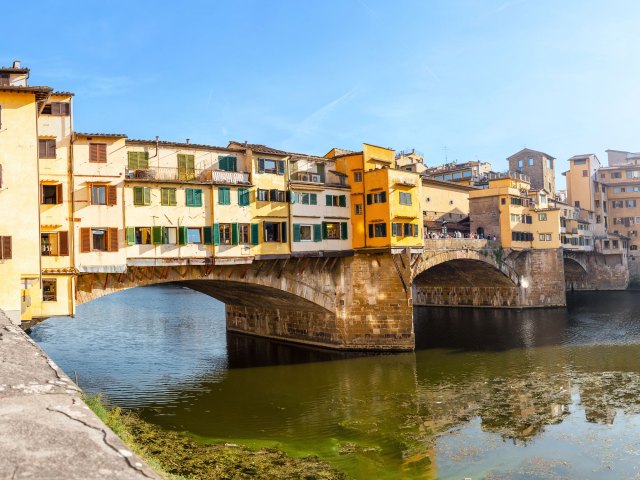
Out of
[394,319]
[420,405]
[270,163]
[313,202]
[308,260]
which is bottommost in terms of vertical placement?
[420,405]

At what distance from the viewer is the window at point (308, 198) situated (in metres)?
40.2

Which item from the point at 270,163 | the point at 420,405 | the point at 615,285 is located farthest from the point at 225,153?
the point at 615,285

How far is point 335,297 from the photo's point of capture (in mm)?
42156

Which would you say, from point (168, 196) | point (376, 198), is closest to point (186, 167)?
point (168, 196)

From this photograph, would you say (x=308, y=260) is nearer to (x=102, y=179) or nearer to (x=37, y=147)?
(x=102, y=179)

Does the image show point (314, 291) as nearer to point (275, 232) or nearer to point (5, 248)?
point (275, 232)

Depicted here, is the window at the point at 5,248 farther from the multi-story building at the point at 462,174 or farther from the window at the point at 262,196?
the multi-story building at the point at 462,174

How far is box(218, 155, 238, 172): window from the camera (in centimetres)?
3675

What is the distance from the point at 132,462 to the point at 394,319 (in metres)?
35.0

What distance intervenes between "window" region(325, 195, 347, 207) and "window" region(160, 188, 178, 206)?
12400mm

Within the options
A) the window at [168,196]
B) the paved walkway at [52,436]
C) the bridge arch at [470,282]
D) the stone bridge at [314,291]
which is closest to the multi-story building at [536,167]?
the bridge arch at [470,282]

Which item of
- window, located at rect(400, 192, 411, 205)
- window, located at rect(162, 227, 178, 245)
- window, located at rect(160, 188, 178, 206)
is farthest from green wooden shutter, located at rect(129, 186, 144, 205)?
window, located at rect(400, 192, 411, 205)

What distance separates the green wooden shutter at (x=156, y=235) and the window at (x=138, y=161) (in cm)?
391

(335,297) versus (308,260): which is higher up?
(308,260)
